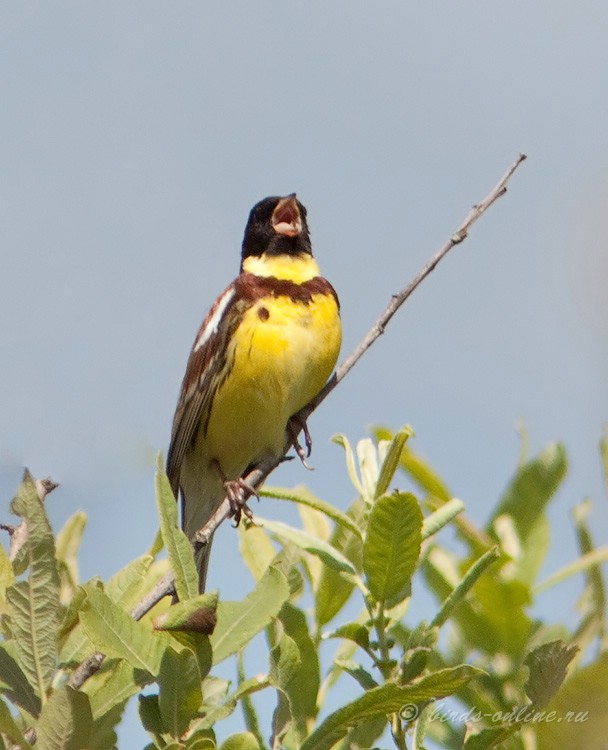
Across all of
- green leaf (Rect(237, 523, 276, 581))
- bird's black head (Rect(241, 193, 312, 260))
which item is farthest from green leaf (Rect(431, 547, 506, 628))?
bird's black head (Rect(241, 193, 312, 260))

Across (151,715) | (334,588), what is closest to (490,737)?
(151,715)

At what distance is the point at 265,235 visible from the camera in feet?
18.2

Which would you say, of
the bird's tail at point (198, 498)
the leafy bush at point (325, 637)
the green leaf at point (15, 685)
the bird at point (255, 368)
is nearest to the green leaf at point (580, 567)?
the leafy bush at point (325, 637)

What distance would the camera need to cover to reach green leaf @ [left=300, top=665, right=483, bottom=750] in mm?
1680

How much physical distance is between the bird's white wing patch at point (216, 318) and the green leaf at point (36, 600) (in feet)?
10.0

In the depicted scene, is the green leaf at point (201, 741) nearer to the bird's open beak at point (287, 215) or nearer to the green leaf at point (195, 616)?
the green leaf at point (195, 616)

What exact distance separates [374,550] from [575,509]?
0.43 meters

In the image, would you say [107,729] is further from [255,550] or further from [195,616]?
[255,550]

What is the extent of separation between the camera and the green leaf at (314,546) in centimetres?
216

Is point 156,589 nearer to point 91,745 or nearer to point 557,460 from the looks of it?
point 91,745

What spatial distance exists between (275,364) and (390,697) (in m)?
3.02

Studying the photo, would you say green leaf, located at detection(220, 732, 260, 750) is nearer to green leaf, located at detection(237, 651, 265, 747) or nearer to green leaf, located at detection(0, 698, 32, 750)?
green leaf, located at detection(237, 651, 265, 747)

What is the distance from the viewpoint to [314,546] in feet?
7.18

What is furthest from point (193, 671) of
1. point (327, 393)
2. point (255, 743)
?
point (327, 393)
